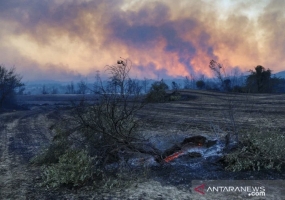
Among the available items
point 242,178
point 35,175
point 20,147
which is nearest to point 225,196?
point 242,178

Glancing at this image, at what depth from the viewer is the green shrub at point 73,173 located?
738cm

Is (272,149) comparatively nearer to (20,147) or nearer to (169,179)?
(169,179)

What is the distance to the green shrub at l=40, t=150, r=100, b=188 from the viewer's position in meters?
7.38

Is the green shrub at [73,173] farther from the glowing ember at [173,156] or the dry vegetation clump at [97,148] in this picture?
the glowing ember at [173,156]

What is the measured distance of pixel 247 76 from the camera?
50406 mm

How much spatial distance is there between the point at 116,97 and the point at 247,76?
148ft

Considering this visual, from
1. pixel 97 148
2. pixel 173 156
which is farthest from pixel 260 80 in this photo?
pixel 97 148
